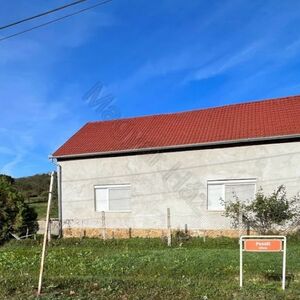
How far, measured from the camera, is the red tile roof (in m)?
17.8

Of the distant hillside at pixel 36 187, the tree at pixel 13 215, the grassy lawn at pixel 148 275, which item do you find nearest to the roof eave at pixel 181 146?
the tree at pixel 13 215

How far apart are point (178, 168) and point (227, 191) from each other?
2188 mm

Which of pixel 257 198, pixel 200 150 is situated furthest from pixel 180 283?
pixel 200 150

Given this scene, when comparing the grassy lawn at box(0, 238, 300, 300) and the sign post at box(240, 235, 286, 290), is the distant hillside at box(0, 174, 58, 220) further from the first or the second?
the sign post at box(240, 235, 286, 290)

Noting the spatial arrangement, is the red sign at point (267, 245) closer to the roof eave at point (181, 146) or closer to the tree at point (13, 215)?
the roof eave at point (181, 146)

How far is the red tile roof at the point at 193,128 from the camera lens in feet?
58.3

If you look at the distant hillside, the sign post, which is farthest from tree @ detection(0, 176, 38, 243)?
the distant hillside

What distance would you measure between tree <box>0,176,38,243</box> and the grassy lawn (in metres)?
4.54

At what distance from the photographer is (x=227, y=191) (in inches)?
694

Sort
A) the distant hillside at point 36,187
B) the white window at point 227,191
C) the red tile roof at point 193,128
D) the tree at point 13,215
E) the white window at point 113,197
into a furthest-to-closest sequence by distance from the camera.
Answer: the distant hillside at point 36,187 < the white window at point 113,197 < the tree at point 13,215 < the red tile roof at point 193,128 < the white window at point 227,191

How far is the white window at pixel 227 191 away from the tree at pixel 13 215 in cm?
780

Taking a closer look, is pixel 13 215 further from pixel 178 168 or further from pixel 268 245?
pixel 268 245

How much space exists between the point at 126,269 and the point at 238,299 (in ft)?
13.1

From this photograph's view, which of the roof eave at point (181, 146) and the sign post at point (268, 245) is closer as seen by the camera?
the sign post at point (268, 245)
